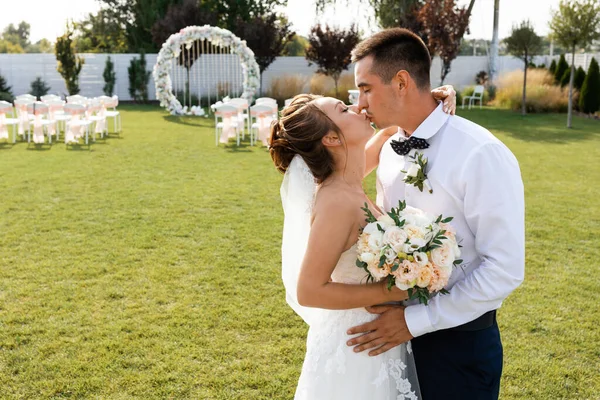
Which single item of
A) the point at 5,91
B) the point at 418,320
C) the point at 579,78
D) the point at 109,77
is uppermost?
the point at 109,77

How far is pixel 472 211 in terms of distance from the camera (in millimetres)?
2123

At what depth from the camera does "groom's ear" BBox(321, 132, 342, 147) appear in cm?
231

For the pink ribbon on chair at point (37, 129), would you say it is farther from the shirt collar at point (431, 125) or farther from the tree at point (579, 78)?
the tree at point (579, 78)

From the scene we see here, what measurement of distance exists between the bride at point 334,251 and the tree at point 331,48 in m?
25.0

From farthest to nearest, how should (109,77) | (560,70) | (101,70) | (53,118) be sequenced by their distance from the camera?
(101,70), (109,77), (560,70), (53,118)

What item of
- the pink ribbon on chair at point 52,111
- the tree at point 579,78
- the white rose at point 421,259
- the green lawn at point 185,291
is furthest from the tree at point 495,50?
the white rose at point 421,259

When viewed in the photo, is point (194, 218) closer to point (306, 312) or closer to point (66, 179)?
point (66, 179)

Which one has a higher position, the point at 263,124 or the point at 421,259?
the point at 421,259

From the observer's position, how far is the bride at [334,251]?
219cm

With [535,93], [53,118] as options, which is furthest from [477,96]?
[53,118]

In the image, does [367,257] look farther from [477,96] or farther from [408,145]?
[477,96]

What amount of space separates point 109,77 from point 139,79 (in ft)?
5.21

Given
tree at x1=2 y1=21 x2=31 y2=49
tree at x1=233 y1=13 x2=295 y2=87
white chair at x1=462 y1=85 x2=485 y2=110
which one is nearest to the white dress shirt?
white chair at x1=462 y1=85 x2=485 y2=110

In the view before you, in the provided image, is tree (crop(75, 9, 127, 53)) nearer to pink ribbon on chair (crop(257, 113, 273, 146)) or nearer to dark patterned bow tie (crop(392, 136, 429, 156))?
pink ribbon on chair (crop(257, 113, 273, 146))
